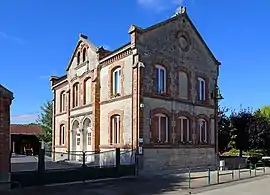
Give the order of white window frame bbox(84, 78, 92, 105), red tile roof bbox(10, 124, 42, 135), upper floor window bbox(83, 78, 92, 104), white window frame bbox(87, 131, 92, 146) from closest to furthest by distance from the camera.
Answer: white window frame bbox(87, 131, 92, 146), white window frame bbox(84, 78, 92, 105), upper floor window bbox(83, 78, 92, 104), red tile roof bbox(10, 124, 42, 135)

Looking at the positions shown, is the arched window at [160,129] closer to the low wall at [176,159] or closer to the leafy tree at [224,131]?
the low wall at [176,159]

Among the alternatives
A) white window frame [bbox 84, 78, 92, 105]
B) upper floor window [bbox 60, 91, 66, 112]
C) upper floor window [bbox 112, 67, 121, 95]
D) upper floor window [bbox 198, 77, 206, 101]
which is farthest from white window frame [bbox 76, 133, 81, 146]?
upper floor window [bbox 198, 77, 206, 101]

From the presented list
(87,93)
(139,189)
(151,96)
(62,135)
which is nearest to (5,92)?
(139,189)

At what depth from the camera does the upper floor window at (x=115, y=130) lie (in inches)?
1015

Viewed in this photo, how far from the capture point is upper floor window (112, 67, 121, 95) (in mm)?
26266

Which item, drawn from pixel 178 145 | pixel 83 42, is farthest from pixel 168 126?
pixel 83 42

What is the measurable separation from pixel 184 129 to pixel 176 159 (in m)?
2.64

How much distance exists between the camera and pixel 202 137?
2948cm

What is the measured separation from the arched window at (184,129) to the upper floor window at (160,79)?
9.50 feet

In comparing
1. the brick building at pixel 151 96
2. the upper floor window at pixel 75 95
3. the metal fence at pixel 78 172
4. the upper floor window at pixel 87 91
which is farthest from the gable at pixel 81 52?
the metal fence at pixel 78 172

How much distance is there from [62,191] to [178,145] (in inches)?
483

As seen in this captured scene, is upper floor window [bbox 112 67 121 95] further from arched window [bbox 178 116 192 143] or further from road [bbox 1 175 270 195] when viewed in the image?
road [bbox 1 175 270 195]

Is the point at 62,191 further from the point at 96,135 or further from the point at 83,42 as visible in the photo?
the point at 83,42

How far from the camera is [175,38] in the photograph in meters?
27.2
